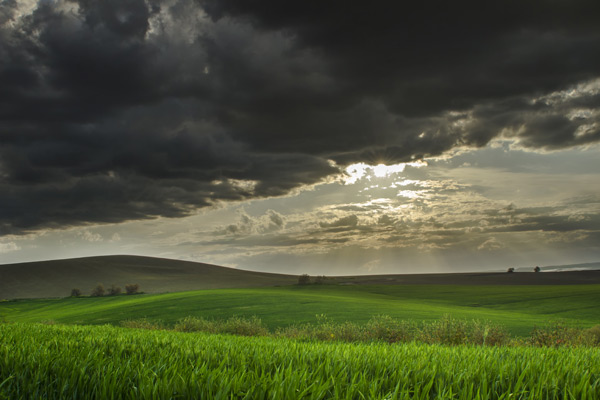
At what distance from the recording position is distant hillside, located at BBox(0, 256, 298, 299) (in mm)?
111312

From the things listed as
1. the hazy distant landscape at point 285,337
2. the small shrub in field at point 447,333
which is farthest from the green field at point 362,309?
the small shrub in field at point 447,333

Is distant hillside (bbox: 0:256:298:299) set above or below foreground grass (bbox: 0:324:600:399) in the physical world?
below

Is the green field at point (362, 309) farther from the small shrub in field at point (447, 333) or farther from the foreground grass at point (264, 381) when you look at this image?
the foreground grass at point (264, 381)

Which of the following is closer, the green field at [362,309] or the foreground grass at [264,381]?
the foreground grass at [264,381]

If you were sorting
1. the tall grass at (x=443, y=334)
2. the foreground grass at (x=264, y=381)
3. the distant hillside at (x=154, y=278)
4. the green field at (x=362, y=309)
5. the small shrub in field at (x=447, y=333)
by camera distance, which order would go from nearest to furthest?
1. the foreground grass at (x=264, y=381)
2. the small shrub in field at (x=447, y=333)
3. the tall grass at (x=443, y=334)
4. the green field at (x=362, y=309)
5. the distant hillside at (x=154, y=278)

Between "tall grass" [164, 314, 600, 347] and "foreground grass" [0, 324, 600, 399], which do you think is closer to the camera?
"foreground grass" [0, 324, 600, 399]

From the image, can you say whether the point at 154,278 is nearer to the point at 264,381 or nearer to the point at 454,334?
the point at 454,334

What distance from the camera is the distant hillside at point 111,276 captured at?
365 ft

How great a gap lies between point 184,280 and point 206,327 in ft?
341

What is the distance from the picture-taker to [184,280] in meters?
125

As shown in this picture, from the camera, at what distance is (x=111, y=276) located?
12531 centimetres

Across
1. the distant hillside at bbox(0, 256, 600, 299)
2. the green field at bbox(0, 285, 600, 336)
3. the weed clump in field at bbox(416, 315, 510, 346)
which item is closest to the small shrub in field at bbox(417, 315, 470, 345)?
the weed clump in field at bbox(416, 315, 510, 346)

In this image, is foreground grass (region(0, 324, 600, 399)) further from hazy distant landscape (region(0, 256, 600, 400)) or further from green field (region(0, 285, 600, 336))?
green field (region(0, 285, 600, 336))

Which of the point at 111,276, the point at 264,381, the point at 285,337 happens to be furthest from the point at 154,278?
the point at 264,381
